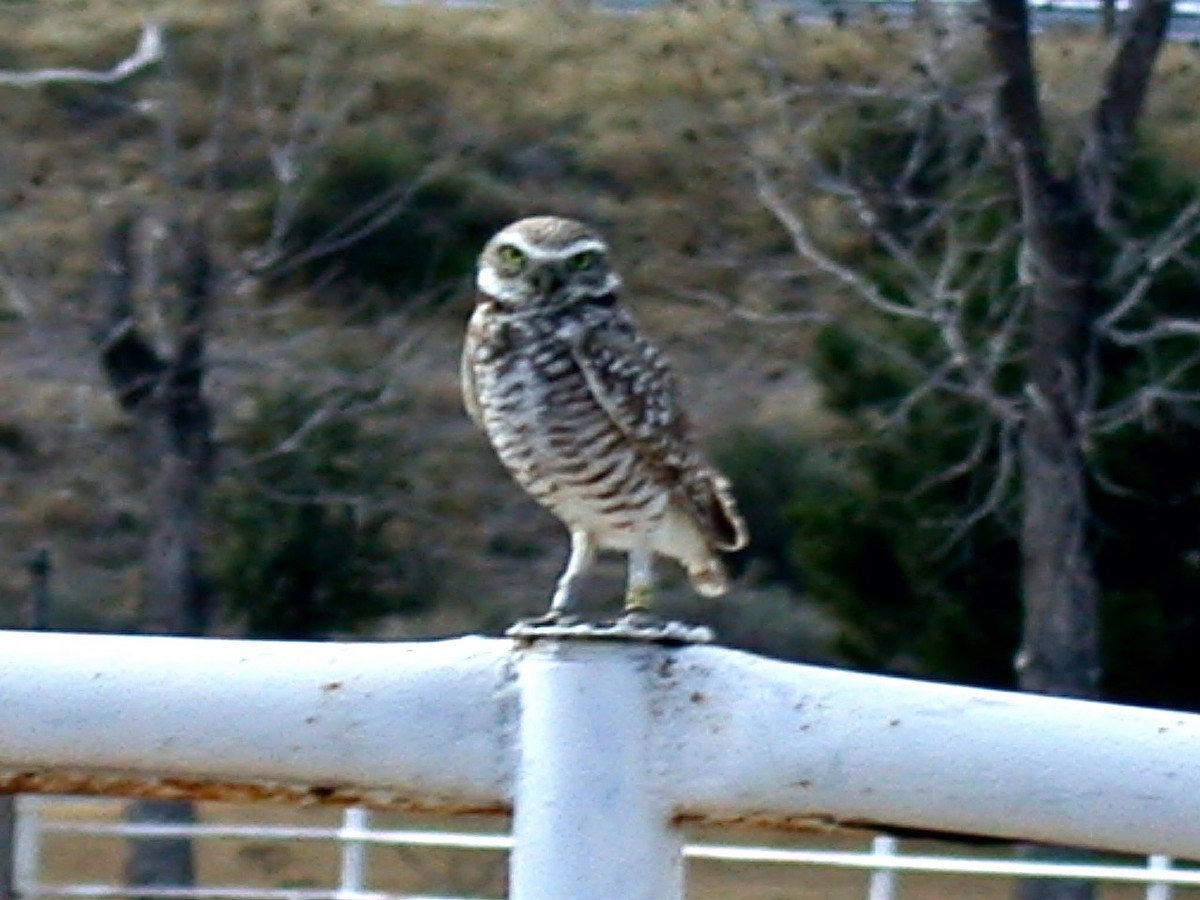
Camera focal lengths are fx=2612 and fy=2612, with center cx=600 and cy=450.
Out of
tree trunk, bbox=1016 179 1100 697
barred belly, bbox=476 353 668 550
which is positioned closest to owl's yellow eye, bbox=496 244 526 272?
barred belly, bbox=476 353 668 550

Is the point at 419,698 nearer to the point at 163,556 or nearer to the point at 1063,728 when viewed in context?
the point at 1063,728

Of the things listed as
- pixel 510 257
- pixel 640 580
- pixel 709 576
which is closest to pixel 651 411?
pixel 709 576

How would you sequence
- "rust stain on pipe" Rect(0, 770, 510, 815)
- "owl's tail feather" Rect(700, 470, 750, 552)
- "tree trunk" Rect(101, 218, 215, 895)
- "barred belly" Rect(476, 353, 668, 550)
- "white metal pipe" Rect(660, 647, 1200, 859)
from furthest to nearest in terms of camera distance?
"tree trunk" Rect(101, 218, 215, 895)
"owl's tail feather" Rect(700, 470, 750, 552)
"barred belly" Rect(476, 353, 668, 550)
"rust stain on pipe" Rect(0, 770, 510, 815)
"white metal pipe" Rect(660, 647, 1200, 859)

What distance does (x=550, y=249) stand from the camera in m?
4.17

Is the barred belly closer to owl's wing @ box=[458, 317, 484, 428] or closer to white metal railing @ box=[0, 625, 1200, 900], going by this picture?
owl's wing @ box=[458, 317, 484, 428]

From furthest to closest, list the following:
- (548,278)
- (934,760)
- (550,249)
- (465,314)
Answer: (465,314)
(548,278)
(550,249)
(934,760)

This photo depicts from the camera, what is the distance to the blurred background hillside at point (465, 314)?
14.2 metres

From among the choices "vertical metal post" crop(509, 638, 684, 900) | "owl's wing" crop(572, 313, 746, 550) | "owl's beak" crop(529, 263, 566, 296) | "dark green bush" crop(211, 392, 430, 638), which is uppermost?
"dark green bush" crop(211, 392, 430, 638)

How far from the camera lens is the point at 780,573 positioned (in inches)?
898

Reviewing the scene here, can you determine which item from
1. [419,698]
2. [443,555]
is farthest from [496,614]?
[419,698]

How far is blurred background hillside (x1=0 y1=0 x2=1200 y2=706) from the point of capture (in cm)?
1421

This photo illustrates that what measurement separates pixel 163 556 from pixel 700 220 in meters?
8.91

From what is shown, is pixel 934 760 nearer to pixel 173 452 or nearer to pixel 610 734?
pixel 610 734

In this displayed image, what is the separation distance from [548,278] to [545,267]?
35 mm
